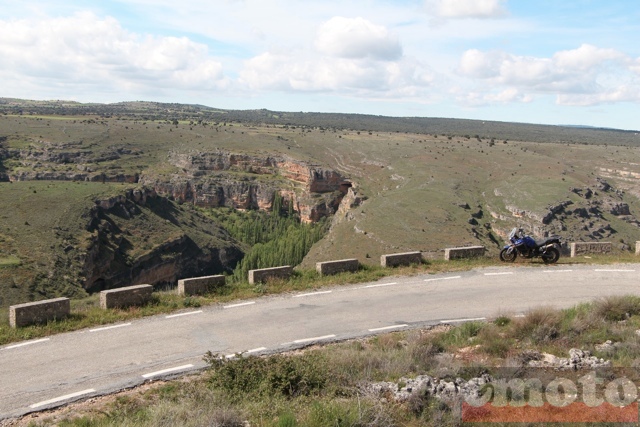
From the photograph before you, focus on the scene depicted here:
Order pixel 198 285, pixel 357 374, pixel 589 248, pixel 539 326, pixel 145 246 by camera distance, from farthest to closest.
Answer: pixel 145 246 < pixel 589 248 < pixel 198 285 < pixel 539 326 < pixel 357 374

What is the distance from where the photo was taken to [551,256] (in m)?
19.9

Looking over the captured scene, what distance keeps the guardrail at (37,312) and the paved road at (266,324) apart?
33.6 inches

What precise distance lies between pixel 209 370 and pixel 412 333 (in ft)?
15.5

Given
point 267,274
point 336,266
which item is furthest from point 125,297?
point 336,266

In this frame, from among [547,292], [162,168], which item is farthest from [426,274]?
[162,168]

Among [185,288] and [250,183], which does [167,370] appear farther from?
[250,183]

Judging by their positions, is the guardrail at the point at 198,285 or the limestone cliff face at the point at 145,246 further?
the limestone cliff face at the point at 145,246

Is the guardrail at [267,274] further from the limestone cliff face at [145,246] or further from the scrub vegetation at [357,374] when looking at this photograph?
the limestone cliff face at [145,246]

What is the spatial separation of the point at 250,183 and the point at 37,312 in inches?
4446

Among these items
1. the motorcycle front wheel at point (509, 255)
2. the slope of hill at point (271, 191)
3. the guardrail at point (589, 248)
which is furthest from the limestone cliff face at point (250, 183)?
the motorcycle front wheel at point (509, 255)

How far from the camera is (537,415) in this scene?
773 cm

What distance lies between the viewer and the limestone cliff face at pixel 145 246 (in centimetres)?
7719

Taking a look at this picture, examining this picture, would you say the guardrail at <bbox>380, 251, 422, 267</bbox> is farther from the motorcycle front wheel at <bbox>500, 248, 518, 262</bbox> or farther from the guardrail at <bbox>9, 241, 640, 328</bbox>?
the motorcycle front wheel at <bbox>500, 248, 518, 262</bbox>

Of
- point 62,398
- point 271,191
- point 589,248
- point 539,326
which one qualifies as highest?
point 539,326
